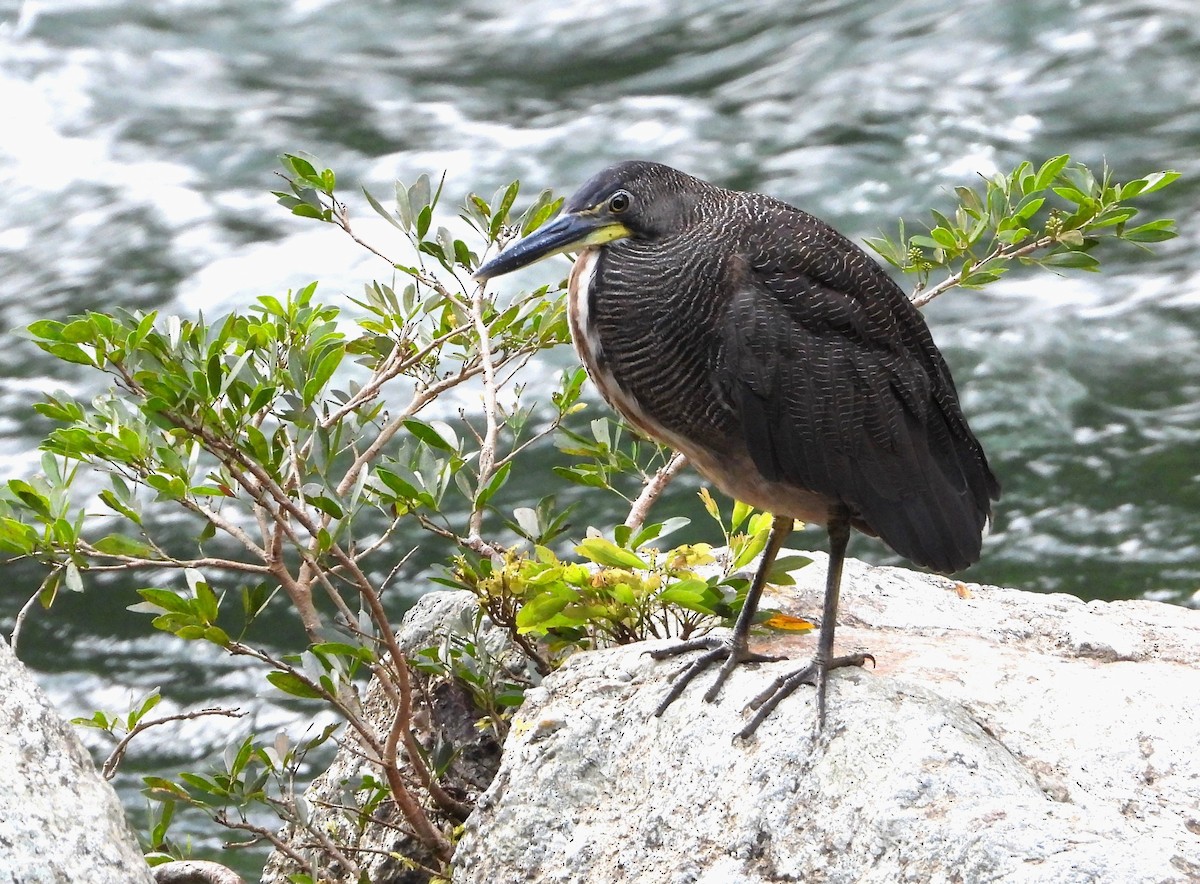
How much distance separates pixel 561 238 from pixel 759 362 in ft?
1.61

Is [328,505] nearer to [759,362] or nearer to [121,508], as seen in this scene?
[121,508]

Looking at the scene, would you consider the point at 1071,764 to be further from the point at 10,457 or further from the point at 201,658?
the point at 10,457

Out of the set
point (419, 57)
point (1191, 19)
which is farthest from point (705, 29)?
point (1191, 19)

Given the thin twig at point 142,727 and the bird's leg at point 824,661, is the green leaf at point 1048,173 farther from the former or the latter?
the thin twig at point 142,727

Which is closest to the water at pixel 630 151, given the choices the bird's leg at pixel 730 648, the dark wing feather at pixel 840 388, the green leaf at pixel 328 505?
the bird's leg at pixel 730 648

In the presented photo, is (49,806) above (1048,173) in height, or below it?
below

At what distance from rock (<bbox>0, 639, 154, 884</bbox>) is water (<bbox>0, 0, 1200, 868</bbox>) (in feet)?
10.6

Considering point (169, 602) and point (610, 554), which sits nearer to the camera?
point (169, 602)

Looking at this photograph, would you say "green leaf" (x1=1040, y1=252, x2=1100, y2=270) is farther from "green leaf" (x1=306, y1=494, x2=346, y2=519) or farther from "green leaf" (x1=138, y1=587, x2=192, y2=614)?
"green leaf" (x1=138, y1=587, x2=192, y2=614)

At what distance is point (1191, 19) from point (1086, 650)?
25.4ft

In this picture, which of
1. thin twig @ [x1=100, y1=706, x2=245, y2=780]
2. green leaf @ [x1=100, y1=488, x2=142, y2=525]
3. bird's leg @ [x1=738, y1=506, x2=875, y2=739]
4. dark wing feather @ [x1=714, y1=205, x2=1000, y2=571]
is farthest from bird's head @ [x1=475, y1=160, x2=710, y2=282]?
thin twig @ [x1=100, y1=706, x2=245, y2=780]

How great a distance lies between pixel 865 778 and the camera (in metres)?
2.55

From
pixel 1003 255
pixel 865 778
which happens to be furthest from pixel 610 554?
pixel 1003 255

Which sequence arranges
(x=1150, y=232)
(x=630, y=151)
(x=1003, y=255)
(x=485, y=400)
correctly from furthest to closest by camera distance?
(x=630, y=151) → (x=1003, y=255) → (x=1150, y=232) → (x=485, y=400)
